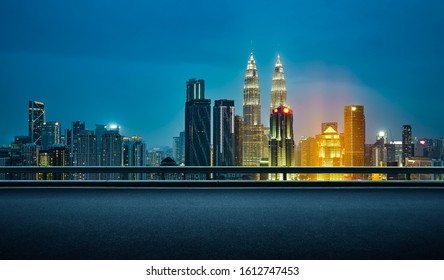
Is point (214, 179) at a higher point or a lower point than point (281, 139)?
lower

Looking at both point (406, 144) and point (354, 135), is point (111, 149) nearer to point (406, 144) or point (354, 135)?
point (406, 144)

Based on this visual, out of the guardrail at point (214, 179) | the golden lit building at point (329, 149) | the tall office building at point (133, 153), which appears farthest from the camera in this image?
the golden lit building at point (329, 149)

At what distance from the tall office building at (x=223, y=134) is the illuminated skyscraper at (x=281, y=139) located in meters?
9.90

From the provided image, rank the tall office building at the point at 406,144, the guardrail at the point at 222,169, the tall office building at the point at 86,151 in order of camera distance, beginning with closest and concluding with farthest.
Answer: the guardrail at the point at 222,169 < the tall office building at the point at 406,144 < the tall office building at the point at 86,151

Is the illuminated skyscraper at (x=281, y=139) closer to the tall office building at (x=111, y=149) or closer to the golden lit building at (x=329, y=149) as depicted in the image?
the golden lit building at (x=329, y=149)

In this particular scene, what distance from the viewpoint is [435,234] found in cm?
816

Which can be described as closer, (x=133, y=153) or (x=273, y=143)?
(x=133, y=153)

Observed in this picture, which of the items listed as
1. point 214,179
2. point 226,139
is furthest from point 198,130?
point 214,179

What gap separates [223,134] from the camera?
389ft

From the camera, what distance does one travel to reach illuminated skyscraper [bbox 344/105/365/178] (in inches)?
4358

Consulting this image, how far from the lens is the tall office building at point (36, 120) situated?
63447mm

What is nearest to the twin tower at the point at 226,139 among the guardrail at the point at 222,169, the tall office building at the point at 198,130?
the tall office building at the point at 198,130

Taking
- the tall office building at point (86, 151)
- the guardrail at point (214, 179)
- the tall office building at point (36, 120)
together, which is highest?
the tall office building at point (36, 120)

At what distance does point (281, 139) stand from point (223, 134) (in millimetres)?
15790
